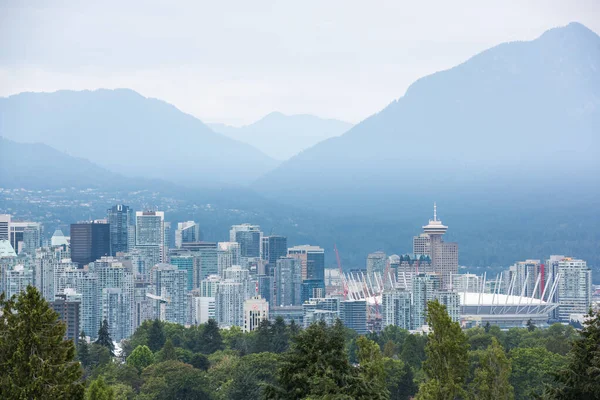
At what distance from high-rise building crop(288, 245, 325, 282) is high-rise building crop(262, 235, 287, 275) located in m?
1.89

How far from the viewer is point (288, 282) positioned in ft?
553

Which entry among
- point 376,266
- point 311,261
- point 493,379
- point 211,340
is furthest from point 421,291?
point 493,379

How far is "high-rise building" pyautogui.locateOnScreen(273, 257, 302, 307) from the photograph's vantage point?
165000 mm

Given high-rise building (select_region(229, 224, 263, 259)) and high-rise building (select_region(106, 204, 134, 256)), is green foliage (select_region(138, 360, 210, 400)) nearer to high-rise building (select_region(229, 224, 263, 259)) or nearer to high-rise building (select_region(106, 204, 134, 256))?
high-rise building (select_region(106, 204, 134, 256))

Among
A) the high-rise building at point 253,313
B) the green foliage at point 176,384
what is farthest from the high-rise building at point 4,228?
the green foliage at point 176,384

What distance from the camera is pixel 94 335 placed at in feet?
402

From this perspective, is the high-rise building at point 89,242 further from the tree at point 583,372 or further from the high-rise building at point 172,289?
the tree at point 583,372

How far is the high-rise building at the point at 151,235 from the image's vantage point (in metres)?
182

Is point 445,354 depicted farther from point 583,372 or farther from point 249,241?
point 249,241

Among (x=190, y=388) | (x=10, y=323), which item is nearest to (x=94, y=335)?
(x=190, y=388)

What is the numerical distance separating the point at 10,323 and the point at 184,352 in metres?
40.8

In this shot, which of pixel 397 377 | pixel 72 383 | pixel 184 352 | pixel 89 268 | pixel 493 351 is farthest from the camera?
pixel 89 268

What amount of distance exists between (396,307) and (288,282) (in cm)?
4063

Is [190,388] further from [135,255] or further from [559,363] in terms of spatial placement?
[135,255]
